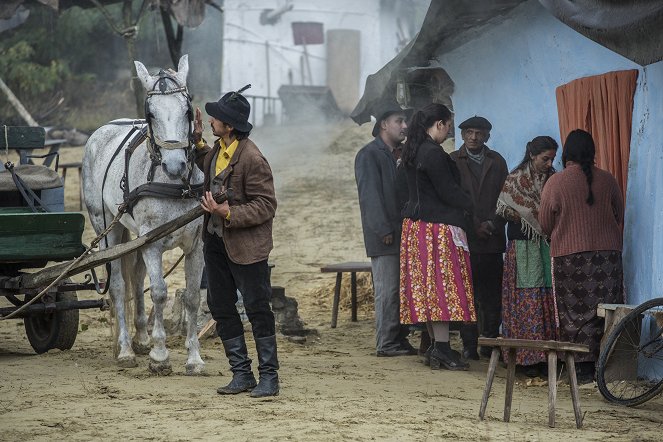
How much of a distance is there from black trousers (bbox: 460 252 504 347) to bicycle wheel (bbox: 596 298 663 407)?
1703 millimetres

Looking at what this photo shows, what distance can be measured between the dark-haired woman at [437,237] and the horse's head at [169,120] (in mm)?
1979

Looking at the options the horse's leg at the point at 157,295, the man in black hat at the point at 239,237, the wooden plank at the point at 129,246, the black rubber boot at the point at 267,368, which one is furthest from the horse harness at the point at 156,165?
the black rubber boot at the point at 267,368

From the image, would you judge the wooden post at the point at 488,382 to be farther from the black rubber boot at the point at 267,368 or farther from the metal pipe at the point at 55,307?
the metal pipe at the point at 55,307

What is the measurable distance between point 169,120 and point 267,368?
2.08m

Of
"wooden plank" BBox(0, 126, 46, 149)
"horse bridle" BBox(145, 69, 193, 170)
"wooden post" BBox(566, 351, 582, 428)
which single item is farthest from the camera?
"wooden plank" BBox(0, 126, 46, 149)

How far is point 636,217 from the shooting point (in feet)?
27.0

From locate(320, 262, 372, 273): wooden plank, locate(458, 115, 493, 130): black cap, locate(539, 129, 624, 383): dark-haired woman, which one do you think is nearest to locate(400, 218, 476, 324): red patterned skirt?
locate(539, 129, 624, 383): dark-haired woman

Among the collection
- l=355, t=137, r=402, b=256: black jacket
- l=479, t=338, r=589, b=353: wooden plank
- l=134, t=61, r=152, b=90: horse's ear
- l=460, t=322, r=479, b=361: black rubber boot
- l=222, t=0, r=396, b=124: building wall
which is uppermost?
l=222, t=0, r=396, b=124: building wall

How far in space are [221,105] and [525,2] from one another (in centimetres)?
382

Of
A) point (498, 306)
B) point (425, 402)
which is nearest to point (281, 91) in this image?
point (498, 306)

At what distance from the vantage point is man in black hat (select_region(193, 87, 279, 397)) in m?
7.12

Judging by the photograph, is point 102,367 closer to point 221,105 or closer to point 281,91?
point 221,105

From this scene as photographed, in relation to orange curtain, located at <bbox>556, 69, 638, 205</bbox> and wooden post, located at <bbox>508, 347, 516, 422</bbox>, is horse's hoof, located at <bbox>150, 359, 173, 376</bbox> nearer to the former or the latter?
wooden post, located at <bbox>508, 347, 516, 422</bbox>

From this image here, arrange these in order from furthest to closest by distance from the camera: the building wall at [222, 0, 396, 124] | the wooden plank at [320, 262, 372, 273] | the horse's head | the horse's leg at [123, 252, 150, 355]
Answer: the building wall at [222, 0, 396, 124] → the wooden plank at [320, 262, 372, 273] → the horse's leg at [123, 252, 150, 355] → the horse's head
